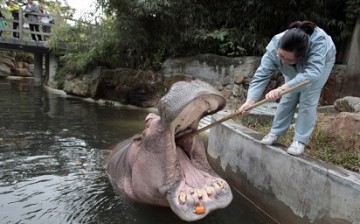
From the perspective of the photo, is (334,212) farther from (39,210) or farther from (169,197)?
(39,210)

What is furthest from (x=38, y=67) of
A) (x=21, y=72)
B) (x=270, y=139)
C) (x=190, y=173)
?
(x=190, y=173)

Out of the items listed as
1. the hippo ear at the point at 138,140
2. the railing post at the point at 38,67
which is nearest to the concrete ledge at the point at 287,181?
the hippo ear at the point at 138,140

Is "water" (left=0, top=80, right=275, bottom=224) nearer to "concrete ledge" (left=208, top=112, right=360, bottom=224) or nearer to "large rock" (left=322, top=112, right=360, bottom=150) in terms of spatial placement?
"concrete ledge" (left=208, top=112, right=360, bottom=224)

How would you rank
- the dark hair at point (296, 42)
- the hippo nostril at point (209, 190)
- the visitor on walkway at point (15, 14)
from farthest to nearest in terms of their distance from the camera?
1. the visitor on walkway at point (15, 14)
2. the dark hair at point (296, 42)
3. the hippo nostril at point (209, 190)

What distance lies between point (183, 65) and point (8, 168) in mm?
6820

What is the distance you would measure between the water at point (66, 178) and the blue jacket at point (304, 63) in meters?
1.26

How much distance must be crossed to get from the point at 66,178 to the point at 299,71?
2861 mm

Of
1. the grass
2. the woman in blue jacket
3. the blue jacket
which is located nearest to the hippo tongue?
the woman in blue jacket

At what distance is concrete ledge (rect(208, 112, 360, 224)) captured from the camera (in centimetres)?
261

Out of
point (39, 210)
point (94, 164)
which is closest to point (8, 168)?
point (94, 164)

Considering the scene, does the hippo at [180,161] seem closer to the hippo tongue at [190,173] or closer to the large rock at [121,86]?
the hippo tongue at [190,173]

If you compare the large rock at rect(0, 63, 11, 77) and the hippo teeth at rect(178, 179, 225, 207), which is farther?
the large rock at rect(0, 63, 11, 77)

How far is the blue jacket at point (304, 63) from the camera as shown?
3.00 m

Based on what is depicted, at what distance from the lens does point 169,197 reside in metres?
2.62
